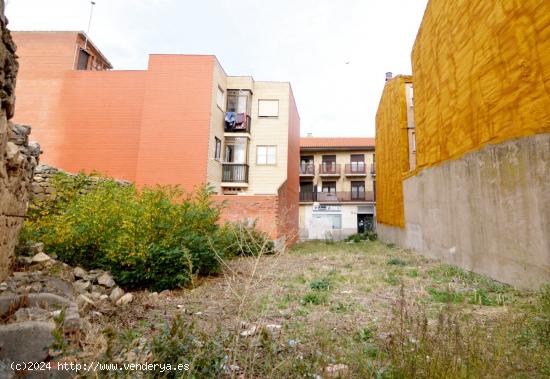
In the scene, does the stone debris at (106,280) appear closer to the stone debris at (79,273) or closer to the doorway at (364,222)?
the stone debris at (79,273)

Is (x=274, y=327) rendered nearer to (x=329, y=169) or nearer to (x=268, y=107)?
(x=268, y=107)

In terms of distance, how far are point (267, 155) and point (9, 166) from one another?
14520mm

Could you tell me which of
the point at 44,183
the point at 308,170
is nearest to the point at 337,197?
the point at 308,170

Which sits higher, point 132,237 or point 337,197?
point 337,197

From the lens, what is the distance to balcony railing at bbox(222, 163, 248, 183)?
17.5 meters

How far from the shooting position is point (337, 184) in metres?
33.1

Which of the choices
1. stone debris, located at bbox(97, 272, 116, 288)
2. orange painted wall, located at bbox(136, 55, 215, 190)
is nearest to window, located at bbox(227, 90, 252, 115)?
orange painted wall, located at bbox(136, 55, 215, 190)

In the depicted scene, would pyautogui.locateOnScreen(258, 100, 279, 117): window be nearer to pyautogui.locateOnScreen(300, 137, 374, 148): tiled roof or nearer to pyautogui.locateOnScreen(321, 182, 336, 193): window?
pyautogui.locateOnScreen(300, 137, 374, 148): tiled roof

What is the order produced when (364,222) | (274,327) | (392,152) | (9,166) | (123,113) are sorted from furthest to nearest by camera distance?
1. (364,222)
2. (123,113)
3. (392,152)
4. (9,166)
5. (274,327)

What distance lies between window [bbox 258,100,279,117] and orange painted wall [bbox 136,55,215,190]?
3.47m

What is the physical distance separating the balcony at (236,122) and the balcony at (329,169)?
1651 centimetres

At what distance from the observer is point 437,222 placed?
27.6ft

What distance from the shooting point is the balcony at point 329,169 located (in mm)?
32609

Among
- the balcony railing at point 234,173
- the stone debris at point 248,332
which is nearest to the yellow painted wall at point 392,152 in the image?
the balcony railing at point 234,173
